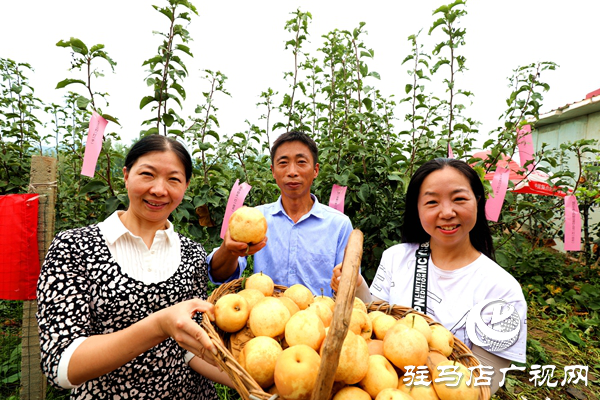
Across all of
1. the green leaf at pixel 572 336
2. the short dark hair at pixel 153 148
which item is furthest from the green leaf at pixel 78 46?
the green leaf at pixel 572 336

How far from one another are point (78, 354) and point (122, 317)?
285 mm

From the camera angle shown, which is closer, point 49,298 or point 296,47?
point 49,298

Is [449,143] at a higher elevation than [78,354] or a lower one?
higher

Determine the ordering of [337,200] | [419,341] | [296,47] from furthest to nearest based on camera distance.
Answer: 1. [296,47]
2. [337,200]
3. [419,341]

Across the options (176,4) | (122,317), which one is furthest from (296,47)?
(122,317)

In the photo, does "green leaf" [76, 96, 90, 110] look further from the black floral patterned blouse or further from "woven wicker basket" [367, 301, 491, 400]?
"woven wicker basket" [367, 301, 491, 400]

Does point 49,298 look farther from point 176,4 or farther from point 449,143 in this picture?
point 449,143

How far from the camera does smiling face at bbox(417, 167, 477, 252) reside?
1722mm

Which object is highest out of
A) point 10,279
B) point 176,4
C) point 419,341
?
point 176,4

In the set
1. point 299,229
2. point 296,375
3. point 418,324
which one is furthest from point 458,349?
point 299,229

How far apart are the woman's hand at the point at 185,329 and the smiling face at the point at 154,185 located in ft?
2.12

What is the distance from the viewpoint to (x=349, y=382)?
1104 mm

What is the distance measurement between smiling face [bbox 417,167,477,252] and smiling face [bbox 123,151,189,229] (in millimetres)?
1436

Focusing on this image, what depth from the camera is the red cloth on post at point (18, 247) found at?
231 centimetres
